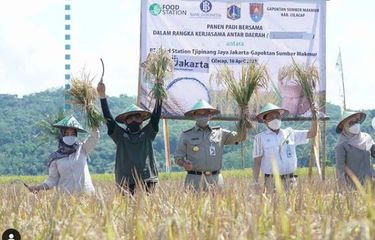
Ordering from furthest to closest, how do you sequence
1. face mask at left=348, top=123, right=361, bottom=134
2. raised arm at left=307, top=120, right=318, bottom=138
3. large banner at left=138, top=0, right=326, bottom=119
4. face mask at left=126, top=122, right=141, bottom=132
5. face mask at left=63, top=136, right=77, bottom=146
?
large banner at left=138, top=0, right=326, bottom=119 < face mask at left=348, top=123, right=361, bottom=134 < raised arm at left=307, top=120, right=318, bottom=138 < face mask at left=126, top=122, right=141, bottom=132 < face mask at left=63, top=136, right=77, bottom=146

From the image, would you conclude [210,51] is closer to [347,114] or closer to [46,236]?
[347,114]

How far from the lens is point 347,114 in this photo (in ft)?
25.7

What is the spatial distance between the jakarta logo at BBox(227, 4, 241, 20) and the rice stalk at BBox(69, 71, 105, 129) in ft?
13.0

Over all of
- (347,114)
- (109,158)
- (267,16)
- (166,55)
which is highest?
(267,16)

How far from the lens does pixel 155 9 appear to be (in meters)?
11.2

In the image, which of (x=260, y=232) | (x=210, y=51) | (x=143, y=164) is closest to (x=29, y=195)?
(x=143, y=164)

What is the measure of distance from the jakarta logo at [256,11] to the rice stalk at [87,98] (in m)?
4.15

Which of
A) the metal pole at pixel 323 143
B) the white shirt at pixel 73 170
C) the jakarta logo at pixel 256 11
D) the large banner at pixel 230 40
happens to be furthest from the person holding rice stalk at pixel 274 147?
the jakarta logo at pixel 256 11

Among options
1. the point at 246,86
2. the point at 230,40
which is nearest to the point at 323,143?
the point at 230,40

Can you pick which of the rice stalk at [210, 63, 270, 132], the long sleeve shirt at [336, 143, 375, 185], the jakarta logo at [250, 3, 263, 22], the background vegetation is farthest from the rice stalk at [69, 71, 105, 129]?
the background vegetation

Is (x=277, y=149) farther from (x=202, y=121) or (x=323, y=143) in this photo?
(x=323, y=143)

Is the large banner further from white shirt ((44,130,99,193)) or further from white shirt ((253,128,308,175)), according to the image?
white shirt ((44,130,99,193))

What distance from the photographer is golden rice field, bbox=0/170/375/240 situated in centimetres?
315

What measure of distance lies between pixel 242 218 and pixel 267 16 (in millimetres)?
8093
